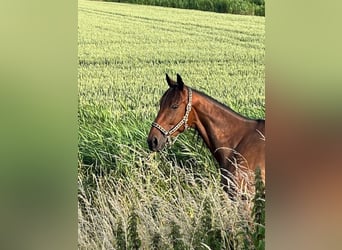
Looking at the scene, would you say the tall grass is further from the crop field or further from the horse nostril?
the horse nostril

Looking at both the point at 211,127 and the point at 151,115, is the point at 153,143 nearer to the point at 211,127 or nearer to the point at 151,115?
the point at 151,115

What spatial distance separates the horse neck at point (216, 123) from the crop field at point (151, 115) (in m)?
0.07

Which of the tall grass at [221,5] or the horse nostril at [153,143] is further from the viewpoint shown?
the horse nostril at [153,143]

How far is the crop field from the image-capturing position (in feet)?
14.7

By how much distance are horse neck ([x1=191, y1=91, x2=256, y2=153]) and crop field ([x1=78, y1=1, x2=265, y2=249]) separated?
7 centimetres

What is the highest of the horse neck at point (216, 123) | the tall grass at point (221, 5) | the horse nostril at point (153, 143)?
the tall grass at point (221, 5)

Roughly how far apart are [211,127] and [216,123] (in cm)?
5

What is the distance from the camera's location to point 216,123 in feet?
14.9

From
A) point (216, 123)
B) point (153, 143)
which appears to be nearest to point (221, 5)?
point (216, 123)

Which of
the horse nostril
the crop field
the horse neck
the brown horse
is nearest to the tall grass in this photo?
the crop field

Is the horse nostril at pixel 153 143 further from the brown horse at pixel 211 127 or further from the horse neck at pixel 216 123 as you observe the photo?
the horse neck at pixel 216 123

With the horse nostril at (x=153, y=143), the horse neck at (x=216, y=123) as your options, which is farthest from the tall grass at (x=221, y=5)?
the horse nostril at (x=153, y=143)

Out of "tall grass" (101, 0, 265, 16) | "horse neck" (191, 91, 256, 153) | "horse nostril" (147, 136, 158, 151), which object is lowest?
"horse nostril" (147, 136, 158, 151)

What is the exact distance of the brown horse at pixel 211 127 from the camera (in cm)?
448
